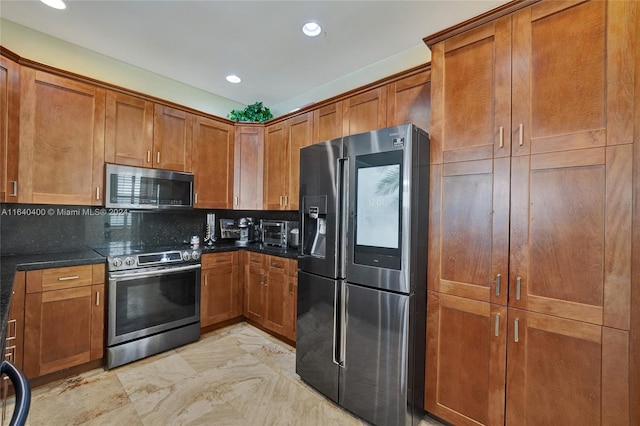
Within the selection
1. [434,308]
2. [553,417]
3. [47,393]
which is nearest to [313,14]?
[434,308]

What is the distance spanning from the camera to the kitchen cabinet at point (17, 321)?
2.05 metres

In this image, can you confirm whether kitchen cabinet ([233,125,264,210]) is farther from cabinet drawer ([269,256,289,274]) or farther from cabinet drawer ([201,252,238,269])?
cabinet drawer ([269,256,289,274])

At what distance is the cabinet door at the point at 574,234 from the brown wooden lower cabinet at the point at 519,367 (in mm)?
100

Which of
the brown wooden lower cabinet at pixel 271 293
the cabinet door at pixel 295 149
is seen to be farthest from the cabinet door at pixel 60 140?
the cabinet door at pixel 295 149

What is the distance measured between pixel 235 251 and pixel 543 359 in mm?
2976

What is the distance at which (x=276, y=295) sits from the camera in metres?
3.12

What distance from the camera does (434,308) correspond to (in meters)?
1.88

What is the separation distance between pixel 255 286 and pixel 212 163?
159cm

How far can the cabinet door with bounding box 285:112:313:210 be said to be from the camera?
322 cm

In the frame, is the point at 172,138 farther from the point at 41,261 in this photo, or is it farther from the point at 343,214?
the point at 343,214

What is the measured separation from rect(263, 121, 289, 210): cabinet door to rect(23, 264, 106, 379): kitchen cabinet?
1.84 metres

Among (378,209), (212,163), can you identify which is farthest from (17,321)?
(378,209)

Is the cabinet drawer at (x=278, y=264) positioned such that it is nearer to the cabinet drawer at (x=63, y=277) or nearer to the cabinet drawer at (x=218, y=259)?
the cabinet drawer at (x=218, y=259)

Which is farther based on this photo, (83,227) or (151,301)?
(83,227)
